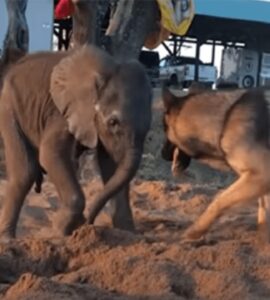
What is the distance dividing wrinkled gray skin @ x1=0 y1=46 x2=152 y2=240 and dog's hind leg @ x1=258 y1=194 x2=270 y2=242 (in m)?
1.06

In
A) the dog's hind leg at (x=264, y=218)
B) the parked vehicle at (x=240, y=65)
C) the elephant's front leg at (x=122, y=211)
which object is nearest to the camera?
the dog's hind leg at (x=264, y=218)

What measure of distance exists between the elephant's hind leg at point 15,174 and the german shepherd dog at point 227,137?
1258mm

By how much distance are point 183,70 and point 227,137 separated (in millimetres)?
33291

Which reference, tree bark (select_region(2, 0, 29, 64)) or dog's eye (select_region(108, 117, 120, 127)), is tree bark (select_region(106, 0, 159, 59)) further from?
dog's eye (select_region(108, 117, 120, 127))

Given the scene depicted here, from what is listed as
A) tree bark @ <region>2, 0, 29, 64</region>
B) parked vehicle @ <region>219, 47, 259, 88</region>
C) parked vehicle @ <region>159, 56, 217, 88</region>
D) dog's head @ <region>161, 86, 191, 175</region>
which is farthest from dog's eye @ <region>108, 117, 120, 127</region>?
parked vehicle @ <region>219, 47, 259, 88</region>

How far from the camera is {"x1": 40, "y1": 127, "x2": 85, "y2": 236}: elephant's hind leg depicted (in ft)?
24.7

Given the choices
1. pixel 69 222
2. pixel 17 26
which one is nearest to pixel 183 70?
pixel 17 26

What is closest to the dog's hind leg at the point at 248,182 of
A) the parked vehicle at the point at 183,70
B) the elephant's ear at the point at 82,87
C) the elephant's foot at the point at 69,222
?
the elephant's foot at the point at 69,222

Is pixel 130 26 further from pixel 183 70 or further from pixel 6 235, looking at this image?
pixel 183 70

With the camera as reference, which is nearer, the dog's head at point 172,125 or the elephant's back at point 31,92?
the elephant's back at point 31,92

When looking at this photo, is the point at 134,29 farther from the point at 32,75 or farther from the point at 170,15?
the point at 32,75

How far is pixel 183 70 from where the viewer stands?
4122 cm

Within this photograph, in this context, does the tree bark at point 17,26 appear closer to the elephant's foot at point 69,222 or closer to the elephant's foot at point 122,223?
the elephant's foot at point 122,223

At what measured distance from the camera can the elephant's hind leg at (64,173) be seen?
7.54m
